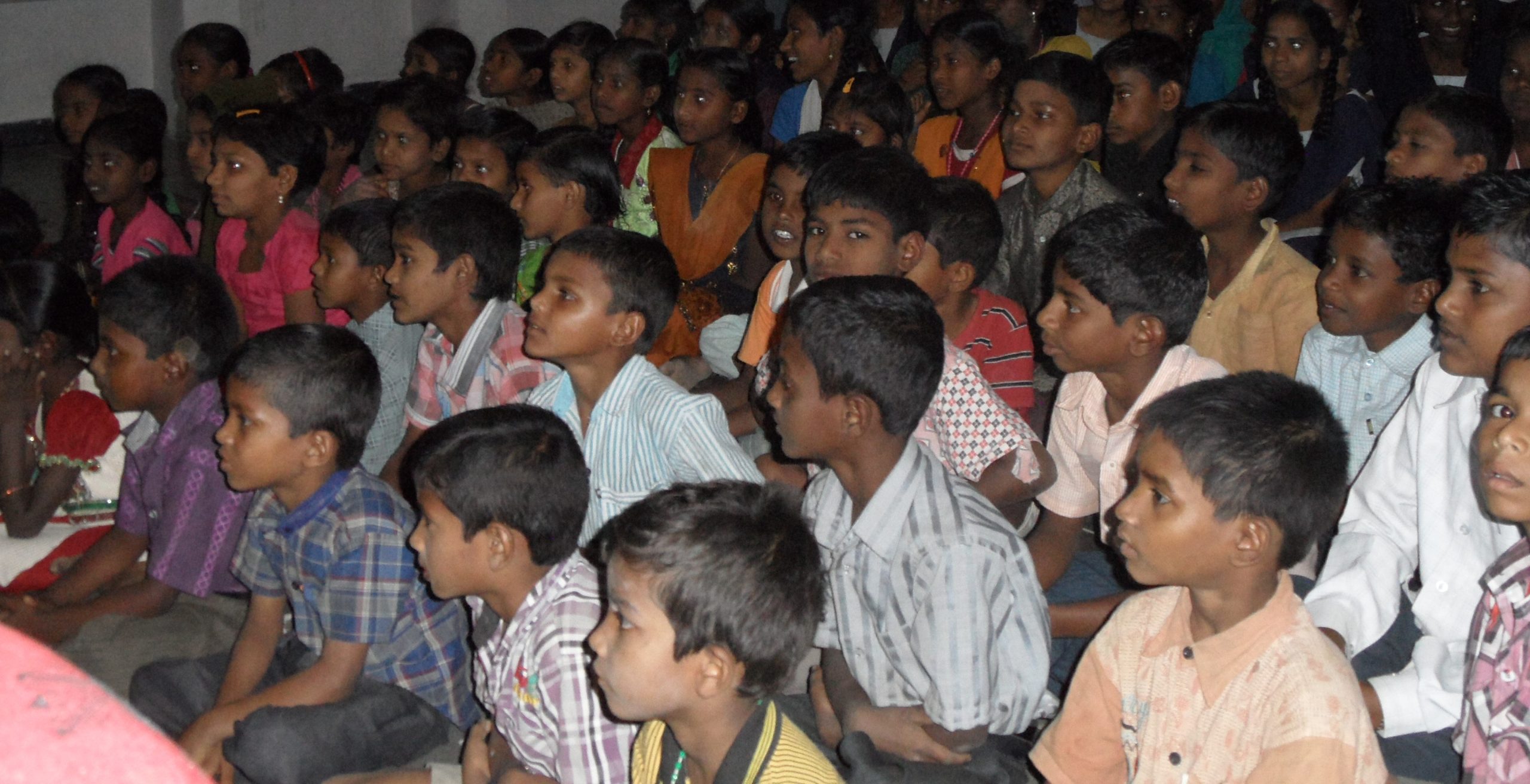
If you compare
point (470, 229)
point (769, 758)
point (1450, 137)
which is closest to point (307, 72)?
point (470, 229)

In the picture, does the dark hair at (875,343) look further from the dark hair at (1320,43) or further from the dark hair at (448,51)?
the dark hair at (448,51)

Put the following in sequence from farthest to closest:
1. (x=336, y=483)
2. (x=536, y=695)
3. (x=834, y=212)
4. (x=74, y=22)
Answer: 1. (x=74, y=22)
2. (x=834, y=212)
3. (x=336, y=483)
4. (x=536, y=695)

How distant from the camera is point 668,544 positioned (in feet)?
4.87

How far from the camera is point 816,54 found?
4758mm

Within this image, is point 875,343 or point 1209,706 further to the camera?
point 875,343

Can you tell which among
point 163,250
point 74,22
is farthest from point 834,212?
point 74,22

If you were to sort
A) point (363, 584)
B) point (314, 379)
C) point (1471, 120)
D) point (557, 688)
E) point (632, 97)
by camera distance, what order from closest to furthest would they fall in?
1. point (557, 688)
2. point (363, 584)
3. point (314, 379)
4. point (1471, 120)
5. point (632, 97)

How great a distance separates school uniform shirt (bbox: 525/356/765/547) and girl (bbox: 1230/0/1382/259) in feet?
6.62

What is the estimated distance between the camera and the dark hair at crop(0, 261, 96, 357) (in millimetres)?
2732

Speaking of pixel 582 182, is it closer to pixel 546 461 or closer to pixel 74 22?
pixel 546 461

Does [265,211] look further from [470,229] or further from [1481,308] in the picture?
[1481,308]

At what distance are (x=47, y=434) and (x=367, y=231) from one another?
2.65 ft

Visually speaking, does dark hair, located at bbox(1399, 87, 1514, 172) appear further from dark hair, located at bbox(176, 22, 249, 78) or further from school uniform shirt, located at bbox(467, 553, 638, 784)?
dark hair, located at bbox(176, 22, 249, 78)

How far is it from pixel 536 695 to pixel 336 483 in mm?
623
